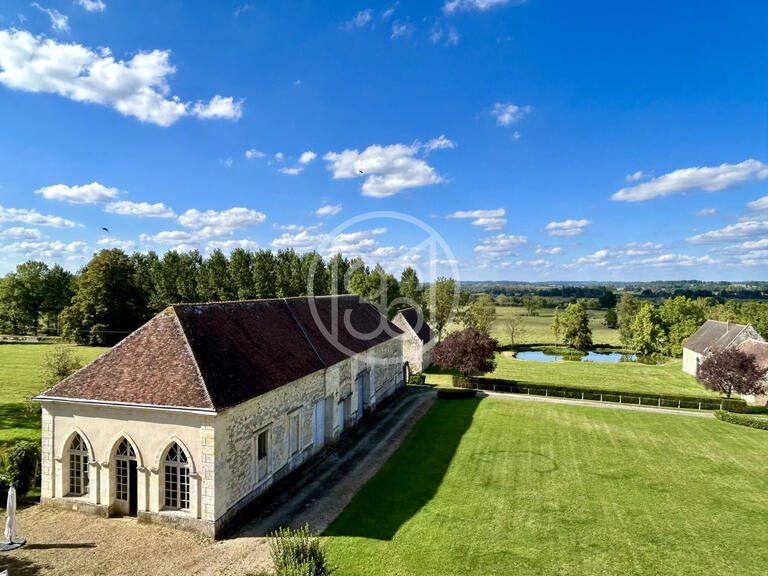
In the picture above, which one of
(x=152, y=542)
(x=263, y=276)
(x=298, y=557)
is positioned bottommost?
Answer: (x=152, y=542)

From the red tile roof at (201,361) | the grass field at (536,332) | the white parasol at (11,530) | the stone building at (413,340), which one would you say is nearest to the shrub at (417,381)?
the stone building at (413,340)

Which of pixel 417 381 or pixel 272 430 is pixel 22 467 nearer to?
pixel 272 430

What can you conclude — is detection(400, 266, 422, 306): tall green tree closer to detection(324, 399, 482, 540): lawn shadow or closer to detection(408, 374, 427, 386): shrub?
detection(408, 374, 427, 386): shrub

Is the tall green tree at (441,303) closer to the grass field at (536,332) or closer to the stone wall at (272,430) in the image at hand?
the grass field at (536,332)

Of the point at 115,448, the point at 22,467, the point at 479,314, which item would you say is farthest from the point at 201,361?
the point at 479,314

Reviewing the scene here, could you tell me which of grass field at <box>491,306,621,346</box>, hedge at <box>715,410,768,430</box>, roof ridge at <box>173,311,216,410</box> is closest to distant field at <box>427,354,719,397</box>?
hedge at <box>715,410,768,430</box>

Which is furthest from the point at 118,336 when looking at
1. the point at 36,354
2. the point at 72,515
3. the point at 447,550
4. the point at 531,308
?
the point at 531,308
